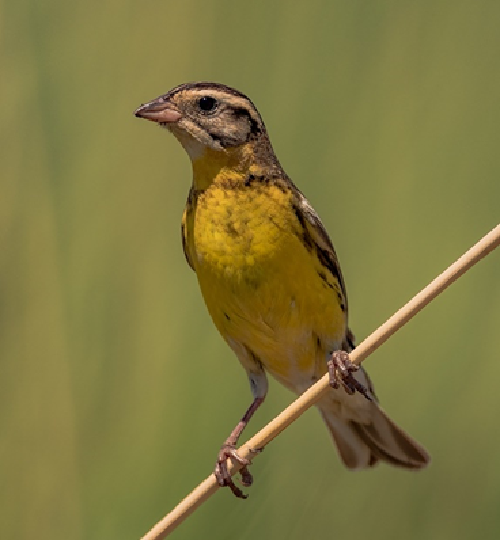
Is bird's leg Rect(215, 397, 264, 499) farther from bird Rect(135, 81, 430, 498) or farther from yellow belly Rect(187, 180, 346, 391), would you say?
yellow belly Rect(187, 180, 346, 391)

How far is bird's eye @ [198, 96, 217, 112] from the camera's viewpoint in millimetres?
1680

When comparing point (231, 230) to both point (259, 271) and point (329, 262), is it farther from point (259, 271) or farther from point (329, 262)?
point (329, 262)

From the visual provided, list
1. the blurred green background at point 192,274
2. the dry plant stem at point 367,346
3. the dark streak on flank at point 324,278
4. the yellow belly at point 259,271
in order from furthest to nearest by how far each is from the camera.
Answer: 1. the dark streak on flank at point 324,278
2. the yellow belly at point 259,271
3. the blurred green background at point 192,274
4. the dry plant stem at point 367,346

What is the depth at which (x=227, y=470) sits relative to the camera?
1628 mm

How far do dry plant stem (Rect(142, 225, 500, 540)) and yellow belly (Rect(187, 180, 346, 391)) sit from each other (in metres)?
0.46

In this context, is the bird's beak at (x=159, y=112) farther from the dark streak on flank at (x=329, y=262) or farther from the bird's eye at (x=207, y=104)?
the dark streak on flank at (x=329, y=262)

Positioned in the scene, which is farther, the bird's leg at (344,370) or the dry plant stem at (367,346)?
the bird's leg at (344,370)

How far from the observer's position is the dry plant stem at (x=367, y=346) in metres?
1.02

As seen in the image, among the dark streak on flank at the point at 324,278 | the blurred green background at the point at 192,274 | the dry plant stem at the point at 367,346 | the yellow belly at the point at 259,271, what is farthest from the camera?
the dark streak on flank at the point at 324,278

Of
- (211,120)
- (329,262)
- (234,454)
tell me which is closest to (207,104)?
(211,120)

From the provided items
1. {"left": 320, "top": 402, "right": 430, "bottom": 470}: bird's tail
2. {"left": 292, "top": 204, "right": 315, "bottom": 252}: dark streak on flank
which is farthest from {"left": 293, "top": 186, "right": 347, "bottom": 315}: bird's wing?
{"left": 320, "top": 402, "right": 430, "bottom": 470}: bird's tail

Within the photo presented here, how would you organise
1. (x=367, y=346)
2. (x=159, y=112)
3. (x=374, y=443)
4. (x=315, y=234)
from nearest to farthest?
(x=367, y=346), (x=159, y=112), (x=315, y=234), (x=374, y=443)

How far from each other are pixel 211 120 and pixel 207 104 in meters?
0.03

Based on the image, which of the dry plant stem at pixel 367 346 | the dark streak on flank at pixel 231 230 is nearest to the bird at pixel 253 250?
the dark streak on flank at pixel 231 230
